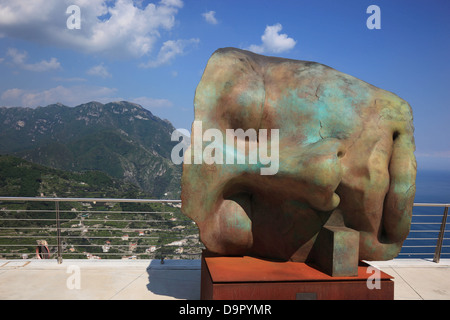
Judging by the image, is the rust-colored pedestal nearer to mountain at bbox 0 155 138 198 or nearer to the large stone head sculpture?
the large stone head sculpture

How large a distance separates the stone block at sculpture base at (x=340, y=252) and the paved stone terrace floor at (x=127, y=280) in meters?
1.31

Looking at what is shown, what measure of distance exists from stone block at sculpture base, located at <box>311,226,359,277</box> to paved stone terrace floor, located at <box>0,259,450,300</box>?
1309 mm

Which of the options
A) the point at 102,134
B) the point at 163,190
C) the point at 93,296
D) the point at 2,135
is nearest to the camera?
the point at 93,296

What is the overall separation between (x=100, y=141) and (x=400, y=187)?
6646 cm

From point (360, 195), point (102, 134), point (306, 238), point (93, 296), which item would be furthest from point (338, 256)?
point (102, 134)

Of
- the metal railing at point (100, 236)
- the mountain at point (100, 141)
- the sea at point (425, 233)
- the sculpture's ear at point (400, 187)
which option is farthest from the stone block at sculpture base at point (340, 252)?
the mountain at point (100, 141)

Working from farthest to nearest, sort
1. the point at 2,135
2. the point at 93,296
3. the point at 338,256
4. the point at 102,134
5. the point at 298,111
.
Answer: the point at 2,135 < the point at 102,134 < the point at 93,296 < the point at 298,111 < the point at 338,256

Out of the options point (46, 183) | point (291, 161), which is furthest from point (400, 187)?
point (46, 183)

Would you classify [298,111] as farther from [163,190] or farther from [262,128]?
[163,190]

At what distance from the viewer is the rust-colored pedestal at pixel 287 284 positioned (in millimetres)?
3254

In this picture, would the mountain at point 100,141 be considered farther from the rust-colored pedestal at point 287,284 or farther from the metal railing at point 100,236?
the rust-colored pedestal at point 287,284

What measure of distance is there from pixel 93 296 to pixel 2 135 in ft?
340

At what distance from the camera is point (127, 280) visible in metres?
4.59

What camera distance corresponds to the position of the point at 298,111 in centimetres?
369
